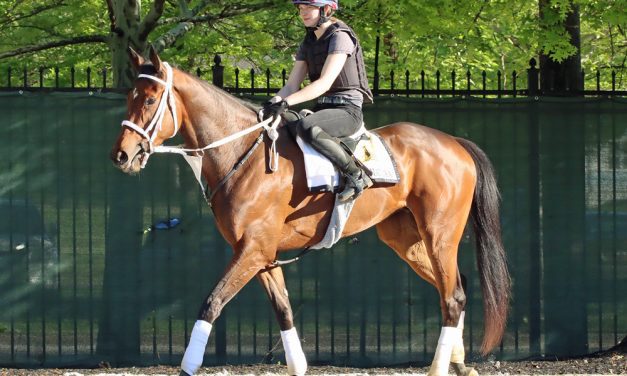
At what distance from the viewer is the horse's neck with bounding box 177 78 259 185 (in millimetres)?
7340

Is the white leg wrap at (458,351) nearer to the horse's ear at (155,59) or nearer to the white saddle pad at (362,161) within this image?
the white saddle pad at (362,161)

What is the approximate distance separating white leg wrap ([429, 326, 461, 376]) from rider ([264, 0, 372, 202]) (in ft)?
4.12

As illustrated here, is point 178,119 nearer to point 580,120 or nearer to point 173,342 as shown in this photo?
point 173,342

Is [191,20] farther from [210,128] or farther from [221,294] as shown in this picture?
[221,294]

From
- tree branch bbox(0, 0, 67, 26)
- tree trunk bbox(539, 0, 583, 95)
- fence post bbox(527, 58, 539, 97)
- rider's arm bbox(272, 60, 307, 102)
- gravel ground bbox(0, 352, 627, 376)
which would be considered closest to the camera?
rider's arm bbox(272, 60, 307, 102)

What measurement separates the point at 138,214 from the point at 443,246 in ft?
9.34

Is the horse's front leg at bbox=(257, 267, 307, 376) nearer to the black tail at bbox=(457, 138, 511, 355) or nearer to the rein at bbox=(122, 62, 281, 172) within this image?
the rein at bbox=(122, 62, 281, 172)

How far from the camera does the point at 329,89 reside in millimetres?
7871

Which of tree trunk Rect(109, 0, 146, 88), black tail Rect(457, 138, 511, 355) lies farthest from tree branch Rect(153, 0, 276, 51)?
black tail Rect(457, 138, 511, 355)

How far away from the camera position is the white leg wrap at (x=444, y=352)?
801 cm

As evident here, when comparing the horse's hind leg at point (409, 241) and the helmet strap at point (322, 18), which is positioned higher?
the helmet strap at point (322, 18)

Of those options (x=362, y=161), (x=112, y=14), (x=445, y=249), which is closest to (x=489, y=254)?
(x=445, y=249)

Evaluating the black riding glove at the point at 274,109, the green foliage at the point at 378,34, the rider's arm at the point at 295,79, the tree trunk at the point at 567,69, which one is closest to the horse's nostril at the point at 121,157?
the black riding glove at the point at 274,109

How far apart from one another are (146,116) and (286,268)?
2956 mm
